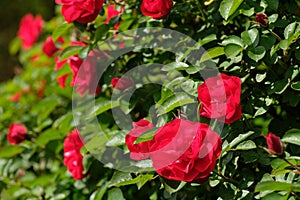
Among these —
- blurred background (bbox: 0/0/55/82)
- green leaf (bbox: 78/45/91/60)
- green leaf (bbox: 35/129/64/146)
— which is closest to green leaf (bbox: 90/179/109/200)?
green leaf (bbox: 35/129/64/146)

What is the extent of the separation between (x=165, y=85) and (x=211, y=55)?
19 cm

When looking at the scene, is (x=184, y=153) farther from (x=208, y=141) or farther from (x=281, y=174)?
(x=281, y=174)

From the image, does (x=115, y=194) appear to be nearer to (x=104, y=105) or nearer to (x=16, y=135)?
(x=104, y=105)

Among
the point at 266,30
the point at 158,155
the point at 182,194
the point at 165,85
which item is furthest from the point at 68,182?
the point at 266,30

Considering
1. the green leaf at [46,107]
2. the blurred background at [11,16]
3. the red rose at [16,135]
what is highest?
the red rose at [16,135]

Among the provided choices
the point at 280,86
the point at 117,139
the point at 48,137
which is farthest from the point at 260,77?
the point at 48,137

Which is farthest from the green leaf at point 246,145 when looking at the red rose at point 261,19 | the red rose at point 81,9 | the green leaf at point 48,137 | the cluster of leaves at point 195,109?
the green leaf at point 48,137

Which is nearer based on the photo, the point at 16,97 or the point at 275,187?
the point at 275,187

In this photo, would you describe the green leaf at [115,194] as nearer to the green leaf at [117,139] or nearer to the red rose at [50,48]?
the green leaf at [117,139]

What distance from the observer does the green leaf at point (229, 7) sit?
1.43 meters

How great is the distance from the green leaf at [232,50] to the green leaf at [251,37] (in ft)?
0.10

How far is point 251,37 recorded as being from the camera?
146 centimetres

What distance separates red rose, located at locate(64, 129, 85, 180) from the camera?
1.81 m

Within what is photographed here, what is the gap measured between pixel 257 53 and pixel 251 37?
0.06 metres
